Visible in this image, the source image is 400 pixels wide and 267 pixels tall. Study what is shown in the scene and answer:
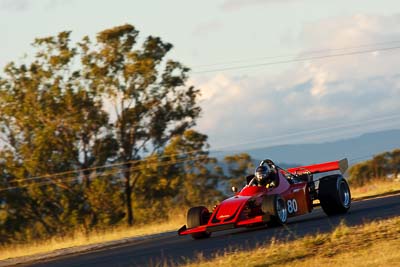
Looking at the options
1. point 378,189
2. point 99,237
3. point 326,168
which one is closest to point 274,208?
point 326,168

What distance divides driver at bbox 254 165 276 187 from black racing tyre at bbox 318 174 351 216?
1440mm

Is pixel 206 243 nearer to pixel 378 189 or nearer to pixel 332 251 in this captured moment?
pixel 332 251

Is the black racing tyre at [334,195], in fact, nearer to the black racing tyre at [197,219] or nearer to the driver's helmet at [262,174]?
the driver's helmet at [262,174]

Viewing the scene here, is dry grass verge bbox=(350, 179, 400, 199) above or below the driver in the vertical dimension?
below

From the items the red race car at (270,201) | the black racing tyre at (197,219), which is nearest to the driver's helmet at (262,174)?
the red race car at (270,201)

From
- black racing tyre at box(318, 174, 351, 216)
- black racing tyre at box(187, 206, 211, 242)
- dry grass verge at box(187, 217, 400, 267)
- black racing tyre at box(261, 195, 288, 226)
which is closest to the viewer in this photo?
dry grass verge at box(187, 217, 400, 267)

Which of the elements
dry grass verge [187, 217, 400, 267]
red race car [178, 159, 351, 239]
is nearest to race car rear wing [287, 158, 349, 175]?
red race car [178, 159, 351, 239]

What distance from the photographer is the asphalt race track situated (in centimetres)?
1798

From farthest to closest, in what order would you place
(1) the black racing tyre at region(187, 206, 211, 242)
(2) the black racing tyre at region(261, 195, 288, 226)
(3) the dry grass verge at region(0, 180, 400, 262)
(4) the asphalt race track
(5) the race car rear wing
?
(3) the dry grass verge at region(0, 180, 400, 262) < (5) the race car rear wing < (1) the black racing tyre at region(187, 206, 211, 242) < (2) the black racing tyre at region(261, 195, 288, 226) < (4) the asphalt race track

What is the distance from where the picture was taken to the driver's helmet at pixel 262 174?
21.4m

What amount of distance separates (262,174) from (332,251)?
6.37 meters

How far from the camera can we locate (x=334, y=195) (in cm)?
2220

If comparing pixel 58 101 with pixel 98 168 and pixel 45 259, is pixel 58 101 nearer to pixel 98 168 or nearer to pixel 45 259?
pixel 98 168

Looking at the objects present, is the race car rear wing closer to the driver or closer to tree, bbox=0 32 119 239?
the driver
